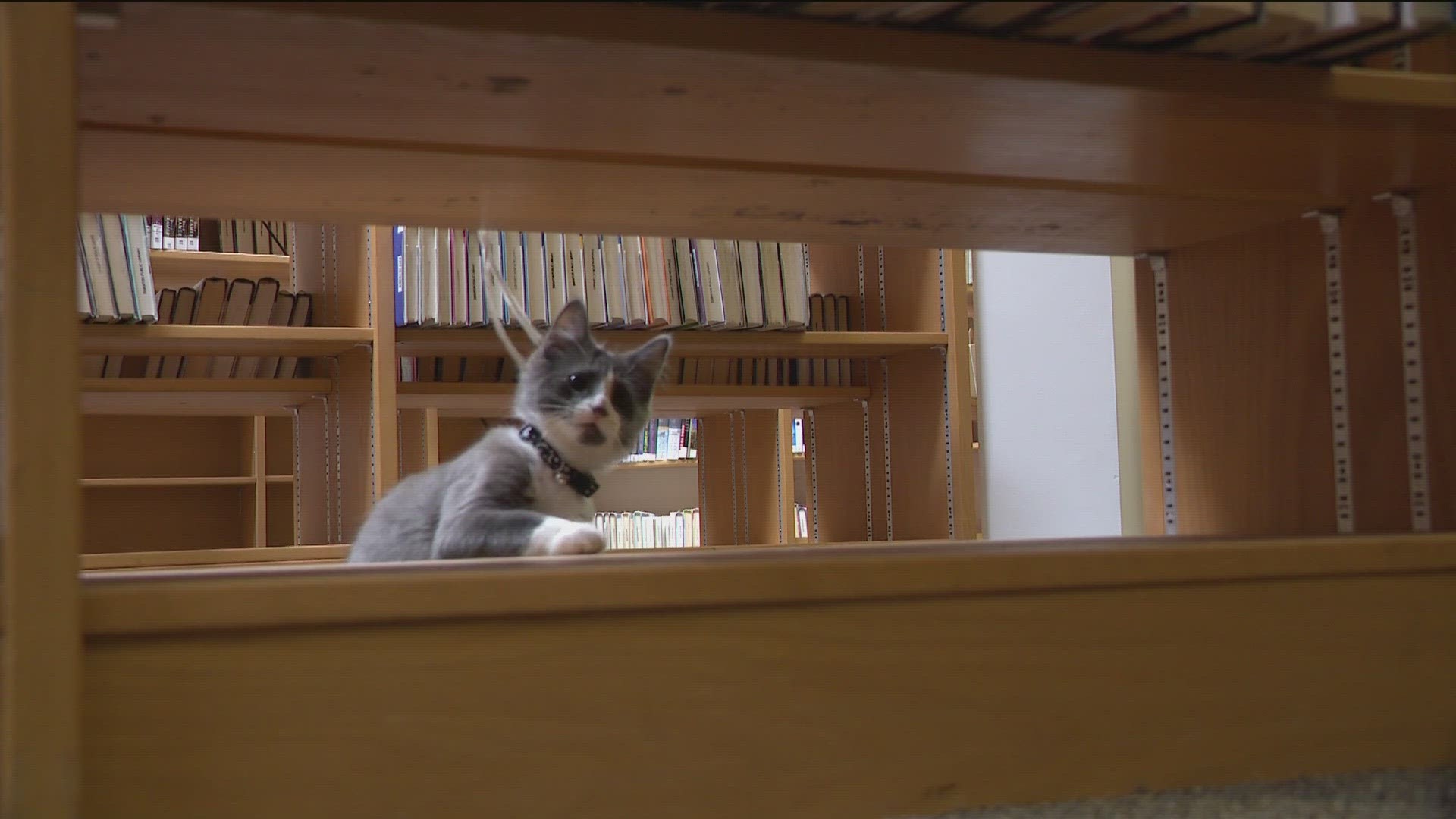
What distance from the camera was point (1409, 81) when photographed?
0.96 m

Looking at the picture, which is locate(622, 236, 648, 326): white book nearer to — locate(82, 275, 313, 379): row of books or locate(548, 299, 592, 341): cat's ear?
locate(82, 275, 313, 379): row of books

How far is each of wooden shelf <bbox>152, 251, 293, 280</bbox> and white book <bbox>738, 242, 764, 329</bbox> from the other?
9.03ft

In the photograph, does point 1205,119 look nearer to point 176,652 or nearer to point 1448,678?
point 1448,678

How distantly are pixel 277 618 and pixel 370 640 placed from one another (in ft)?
0.19

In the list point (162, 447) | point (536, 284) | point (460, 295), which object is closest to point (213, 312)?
point (460, 295)

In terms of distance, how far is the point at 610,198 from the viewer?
3.90ft

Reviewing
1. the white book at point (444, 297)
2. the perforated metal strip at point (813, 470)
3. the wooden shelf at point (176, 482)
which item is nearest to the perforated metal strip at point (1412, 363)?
the white book at point (444, 297)

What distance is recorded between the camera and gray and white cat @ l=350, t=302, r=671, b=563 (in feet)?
4.62

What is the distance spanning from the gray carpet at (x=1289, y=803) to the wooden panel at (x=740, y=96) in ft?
1.76

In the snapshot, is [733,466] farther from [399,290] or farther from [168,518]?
[168,518]

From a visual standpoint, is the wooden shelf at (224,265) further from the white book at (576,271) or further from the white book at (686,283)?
the white book at (686,283)

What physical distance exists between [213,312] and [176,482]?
10.1ft

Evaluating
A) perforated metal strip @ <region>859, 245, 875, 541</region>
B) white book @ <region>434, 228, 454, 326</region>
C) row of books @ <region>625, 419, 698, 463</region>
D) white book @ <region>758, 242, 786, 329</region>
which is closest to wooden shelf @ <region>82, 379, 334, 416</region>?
white book @ <region>434, 228, 454, 326</region>

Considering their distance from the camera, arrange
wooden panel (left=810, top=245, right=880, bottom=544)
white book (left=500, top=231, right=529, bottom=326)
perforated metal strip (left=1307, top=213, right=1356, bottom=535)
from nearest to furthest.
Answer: perforated metal strip (left=1307, top=213, right=1356, bottom=535), white book (left=500, top=231, right=529, bottom=326), wooden panel (left=810, top=245, right=880, bottom=544)
